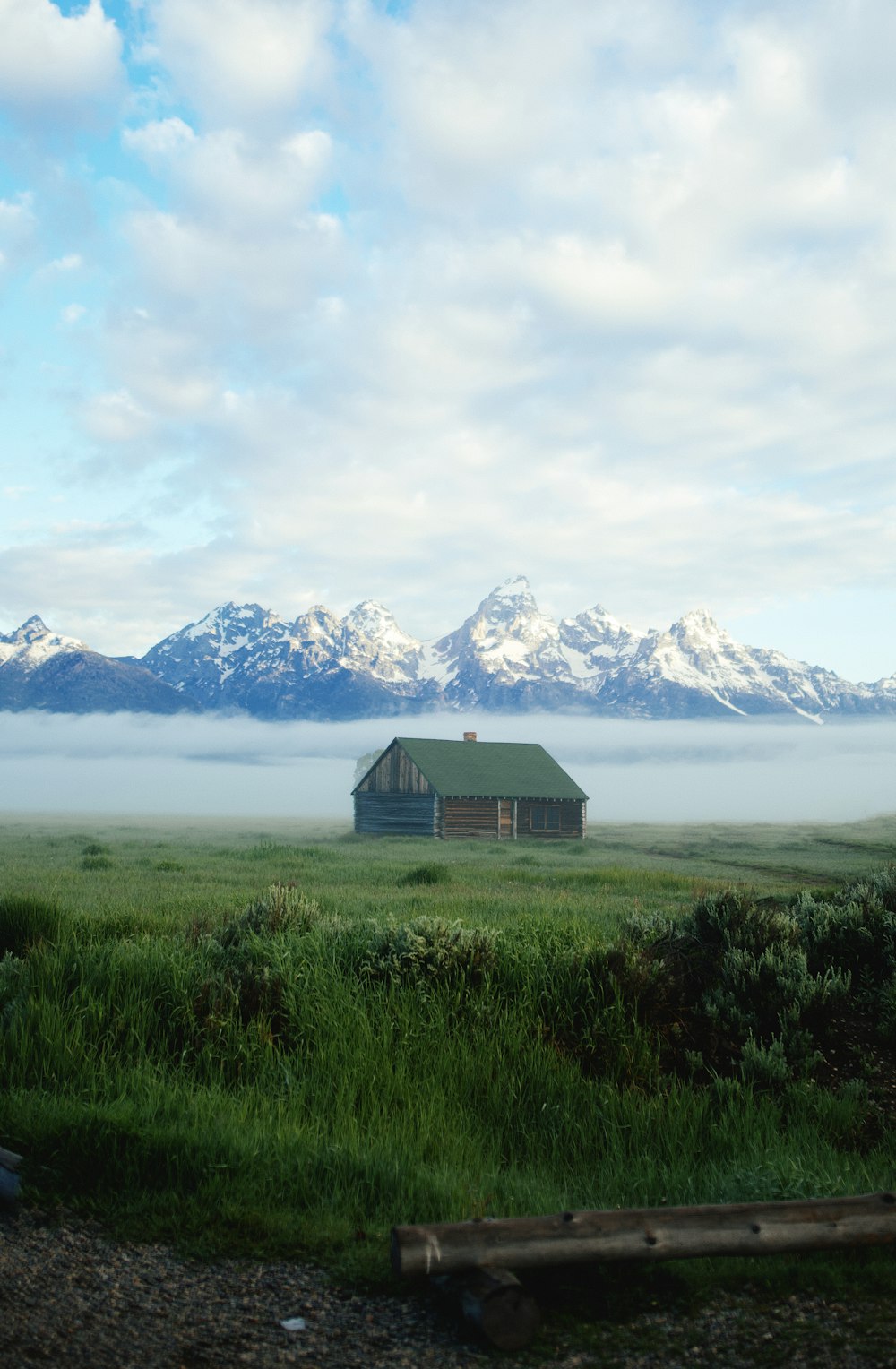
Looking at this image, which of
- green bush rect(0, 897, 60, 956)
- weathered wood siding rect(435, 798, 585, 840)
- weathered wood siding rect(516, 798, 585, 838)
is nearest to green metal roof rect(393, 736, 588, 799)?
weathered wood siding rect(435, 798, 585, 840)

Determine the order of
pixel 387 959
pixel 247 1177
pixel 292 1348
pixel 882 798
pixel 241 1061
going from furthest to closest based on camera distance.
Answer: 1. pixel 882 798
2. pixel 387 959
3. pixel 241 1061
4. pixel 247 1177
5. pixel 292 1348

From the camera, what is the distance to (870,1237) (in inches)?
210

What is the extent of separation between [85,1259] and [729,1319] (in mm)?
→ 3324

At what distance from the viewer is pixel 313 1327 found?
474 centimetres

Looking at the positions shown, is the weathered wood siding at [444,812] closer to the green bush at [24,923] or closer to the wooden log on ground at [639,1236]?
the green bush at [24,923]

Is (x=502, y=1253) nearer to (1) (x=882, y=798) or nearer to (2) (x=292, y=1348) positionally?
(2) (x=292, y=1348)

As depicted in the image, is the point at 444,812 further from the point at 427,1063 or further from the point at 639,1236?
the point at 639,1236

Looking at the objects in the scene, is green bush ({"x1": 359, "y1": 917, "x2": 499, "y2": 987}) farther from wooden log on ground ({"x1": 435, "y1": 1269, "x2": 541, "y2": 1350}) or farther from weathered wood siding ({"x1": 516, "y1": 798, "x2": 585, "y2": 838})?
weathered wood siding ({"x1": 516, "y1": 798, "x2": 585, "y2": 838})

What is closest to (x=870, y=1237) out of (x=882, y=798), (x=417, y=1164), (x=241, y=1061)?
(x=417, y=1164)

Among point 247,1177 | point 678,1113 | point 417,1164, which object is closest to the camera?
point 247,1177

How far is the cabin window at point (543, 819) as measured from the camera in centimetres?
6075

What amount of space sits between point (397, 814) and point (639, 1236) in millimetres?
56891

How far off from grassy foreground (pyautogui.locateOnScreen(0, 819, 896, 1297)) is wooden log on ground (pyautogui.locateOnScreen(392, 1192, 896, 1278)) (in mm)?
714

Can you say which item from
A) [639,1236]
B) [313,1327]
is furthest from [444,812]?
[313,1327]
